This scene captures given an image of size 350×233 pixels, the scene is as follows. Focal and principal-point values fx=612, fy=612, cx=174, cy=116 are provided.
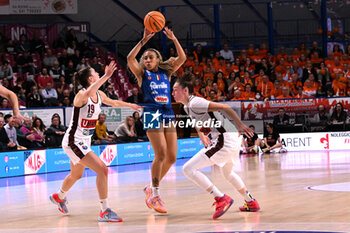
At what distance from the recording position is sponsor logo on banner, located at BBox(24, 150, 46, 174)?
15.8 metres

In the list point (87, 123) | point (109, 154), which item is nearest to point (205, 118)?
point (87, 123)

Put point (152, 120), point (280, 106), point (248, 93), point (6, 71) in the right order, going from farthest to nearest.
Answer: point (248, 93) → point (6, 71) → point (280, 106) → point (152, 120)

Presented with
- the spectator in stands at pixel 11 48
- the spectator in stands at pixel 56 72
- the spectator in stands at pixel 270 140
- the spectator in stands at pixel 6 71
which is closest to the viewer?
the spectator in stands at pixel 270 140

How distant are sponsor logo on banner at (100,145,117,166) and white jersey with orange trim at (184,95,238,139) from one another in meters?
9.66

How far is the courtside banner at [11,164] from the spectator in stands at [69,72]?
6662 millimetres

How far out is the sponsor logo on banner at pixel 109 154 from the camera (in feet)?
57.3

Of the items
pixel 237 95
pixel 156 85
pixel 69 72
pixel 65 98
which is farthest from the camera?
pixel 69 72

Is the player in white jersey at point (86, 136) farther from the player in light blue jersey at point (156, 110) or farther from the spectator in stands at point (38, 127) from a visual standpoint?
the spectator in stands at point (38, 127)

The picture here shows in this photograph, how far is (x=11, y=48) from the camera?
2317 cm

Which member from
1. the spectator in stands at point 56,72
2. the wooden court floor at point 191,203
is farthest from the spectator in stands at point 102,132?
the spectator in stands at point 56,72

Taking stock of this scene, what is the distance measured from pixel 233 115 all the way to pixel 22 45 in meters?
17.8

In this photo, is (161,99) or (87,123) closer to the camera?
(87,123)

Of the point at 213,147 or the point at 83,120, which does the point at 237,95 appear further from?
the point at 83,120

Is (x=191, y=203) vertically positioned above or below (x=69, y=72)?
below
